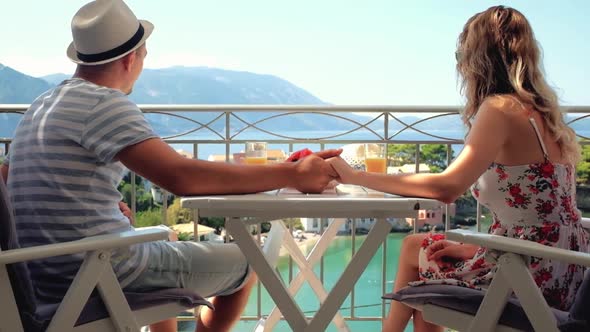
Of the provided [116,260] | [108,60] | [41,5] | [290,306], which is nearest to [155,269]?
[116,260]

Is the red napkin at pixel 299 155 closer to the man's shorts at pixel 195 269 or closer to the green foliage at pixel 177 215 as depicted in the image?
the man's shorts at pixel 195 269

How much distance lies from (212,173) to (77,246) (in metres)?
0.41

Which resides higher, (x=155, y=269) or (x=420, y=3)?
(x=420, y=3)

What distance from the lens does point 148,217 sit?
3.88 meters

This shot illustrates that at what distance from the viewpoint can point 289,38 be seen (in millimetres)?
37656

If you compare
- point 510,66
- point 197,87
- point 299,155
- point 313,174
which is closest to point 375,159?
point 299,155

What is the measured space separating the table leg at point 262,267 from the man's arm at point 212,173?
0.49 ft

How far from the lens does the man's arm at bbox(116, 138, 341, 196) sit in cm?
164

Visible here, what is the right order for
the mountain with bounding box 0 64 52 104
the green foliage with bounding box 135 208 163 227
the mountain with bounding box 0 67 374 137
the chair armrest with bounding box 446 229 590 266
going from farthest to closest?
the mountain with bounding box 0 67 374 137
the mountain with bounding box 0 64 52 104
the green foliage with bounding box 135 208 163 227
the chair armrest with bounding box 446 229 590 266

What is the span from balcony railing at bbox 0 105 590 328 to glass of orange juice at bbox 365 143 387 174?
39.2 inches

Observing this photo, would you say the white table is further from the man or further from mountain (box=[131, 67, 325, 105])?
Result: mountain (box=[131, 67, 325, 105])

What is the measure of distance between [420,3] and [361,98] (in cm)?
924

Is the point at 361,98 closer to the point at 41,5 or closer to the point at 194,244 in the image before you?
the point at 41,5

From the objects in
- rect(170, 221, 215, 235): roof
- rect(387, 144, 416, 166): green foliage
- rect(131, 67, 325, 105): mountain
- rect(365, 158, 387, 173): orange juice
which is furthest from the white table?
rect(131, 67, 325, 105): mountain
